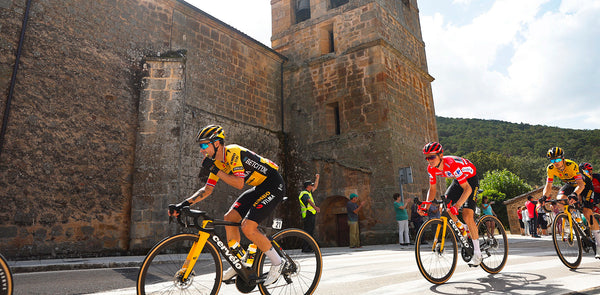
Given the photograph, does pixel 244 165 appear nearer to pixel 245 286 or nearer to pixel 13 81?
pixel 245 286

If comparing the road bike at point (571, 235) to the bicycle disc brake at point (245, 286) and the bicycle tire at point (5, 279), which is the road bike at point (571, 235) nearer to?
the bicycle disc brake at point (245, 286)

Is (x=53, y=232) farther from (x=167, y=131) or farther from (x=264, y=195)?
(x=264, y=195)

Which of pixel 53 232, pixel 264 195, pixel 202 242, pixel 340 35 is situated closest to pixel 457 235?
pixel 264 195

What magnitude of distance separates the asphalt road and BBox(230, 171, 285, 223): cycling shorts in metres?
0.88

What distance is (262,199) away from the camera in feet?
11.1

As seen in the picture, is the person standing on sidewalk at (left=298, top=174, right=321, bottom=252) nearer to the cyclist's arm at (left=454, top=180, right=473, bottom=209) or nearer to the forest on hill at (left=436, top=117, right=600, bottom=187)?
the cyclist's arm at (left=454, top=180, right=473, bottom=209)

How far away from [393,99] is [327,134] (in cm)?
289

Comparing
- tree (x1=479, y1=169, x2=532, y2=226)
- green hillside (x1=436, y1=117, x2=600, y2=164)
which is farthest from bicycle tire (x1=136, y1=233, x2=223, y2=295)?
green hillside (x1=436, y1=117, x2=600, y2=164)

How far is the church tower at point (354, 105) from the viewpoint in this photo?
12.9m

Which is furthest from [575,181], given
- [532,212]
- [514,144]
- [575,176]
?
[514,144]

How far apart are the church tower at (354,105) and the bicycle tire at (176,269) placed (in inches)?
387

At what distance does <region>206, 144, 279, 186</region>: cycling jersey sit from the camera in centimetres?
330

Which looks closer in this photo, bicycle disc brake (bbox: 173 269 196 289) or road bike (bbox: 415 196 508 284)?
bicycle disc brake (bbox: 173 269 196 289)

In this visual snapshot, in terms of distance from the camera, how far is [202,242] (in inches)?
119
